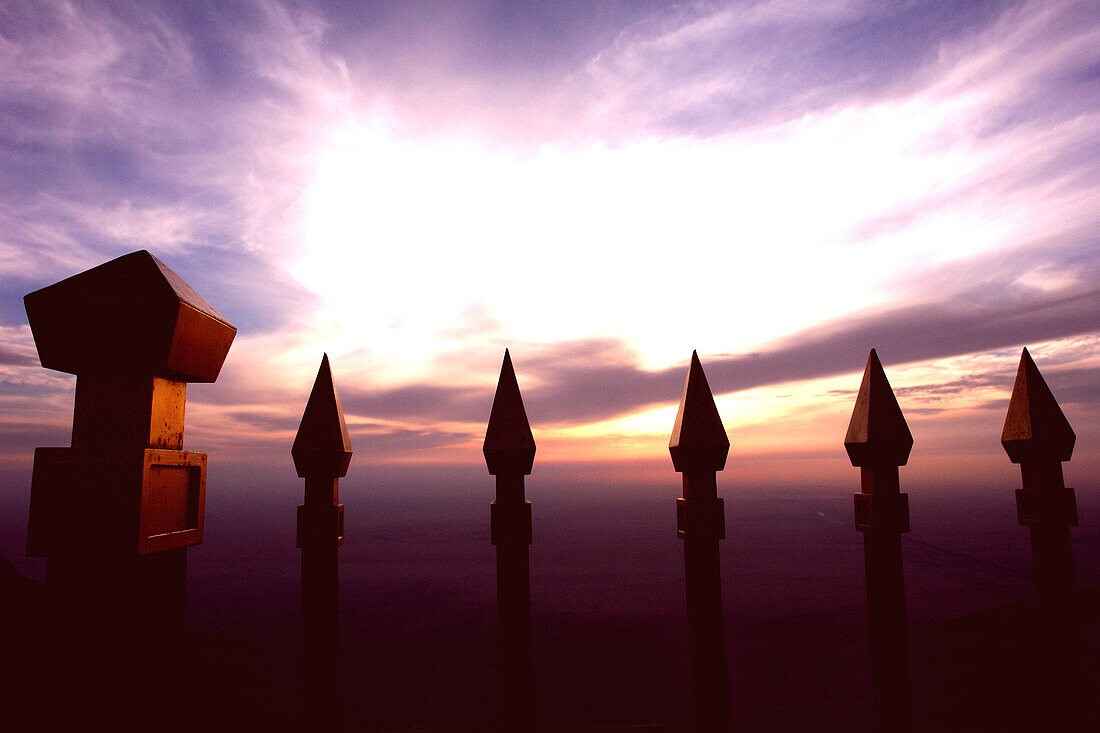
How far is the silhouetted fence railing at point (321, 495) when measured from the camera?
7.24 feet

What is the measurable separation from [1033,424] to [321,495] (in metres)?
4.43

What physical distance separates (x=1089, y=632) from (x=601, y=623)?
5218 centimetres

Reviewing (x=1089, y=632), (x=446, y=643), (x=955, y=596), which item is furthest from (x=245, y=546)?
(x=1089, y=632)

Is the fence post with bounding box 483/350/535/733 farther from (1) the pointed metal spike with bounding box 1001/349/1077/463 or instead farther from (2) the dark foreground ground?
(1) the pointed metal spike with bounding box 1001/349/1077/463

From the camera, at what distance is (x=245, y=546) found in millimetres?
147250

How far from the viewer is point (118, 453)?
2.23m

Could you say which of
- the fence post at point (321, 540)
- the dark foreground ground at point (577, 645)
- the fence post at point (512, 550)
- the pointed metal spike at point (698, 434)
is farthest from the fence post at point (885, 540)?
the fence post at point (321, 540)

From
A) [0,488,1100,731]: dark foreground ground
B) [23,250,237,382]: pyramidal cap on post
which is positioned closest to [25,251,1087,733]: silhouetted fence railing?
[23,250,237,382]: pyramidal cap on post

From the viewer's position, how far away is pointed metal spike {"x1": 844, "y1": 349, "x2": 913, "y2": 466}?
334cm

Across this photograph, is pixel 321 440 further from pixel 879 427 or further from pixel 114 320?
pixel 879 427

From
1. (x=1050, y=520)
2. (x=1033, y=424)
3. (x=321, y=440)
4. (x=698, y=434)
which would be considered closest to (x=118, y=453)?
(x=321, y=440)

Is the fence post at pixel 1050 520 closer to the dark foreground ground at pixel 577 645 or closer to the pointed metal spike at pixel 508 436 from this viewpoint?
the dark foreground ground at pixel 577 645

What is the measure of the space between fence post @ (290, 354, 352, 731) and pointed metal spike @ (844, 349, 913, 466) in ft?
10.0

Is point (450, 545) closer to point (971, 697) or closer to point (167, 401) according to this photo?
point (971, 697)
